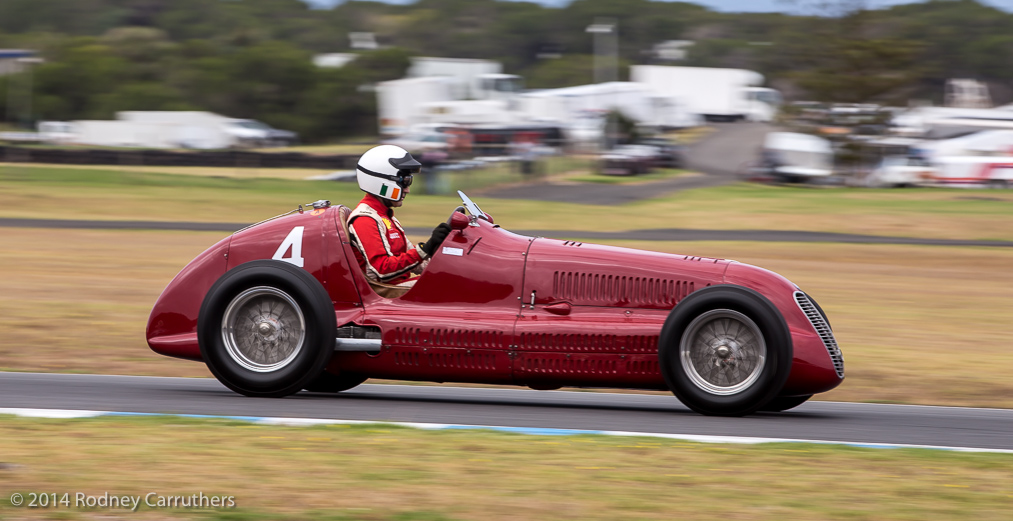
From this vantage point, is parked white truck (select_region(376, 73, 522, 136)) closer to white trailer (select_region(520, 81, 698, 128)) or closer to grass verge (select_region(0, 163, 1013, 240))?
white trailer (select_region(520, 81, 698, 128))

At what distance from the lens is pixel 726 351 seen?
19.8 ft

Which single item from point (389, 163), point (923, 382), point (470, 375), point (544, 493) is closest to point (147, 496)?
point (544, 493)

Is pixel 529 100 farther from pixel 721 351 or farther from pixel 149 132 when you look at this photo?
pixel 721 351

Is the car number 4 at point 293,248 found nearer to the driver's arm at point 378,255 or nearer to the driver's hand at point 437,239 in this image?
the driver's arm at point 378,255

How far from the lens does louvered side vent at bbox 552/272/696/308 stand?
247 inches

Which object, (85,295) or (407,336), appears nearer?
(407,336)

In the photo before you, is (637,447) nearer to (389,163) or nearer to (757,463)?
(757,463)

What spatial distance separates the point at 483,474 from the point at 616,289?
200 centimetres

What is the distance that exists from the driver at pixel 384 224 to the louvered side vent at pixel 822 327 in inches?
84.0

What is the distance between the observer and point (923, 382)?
847 cm

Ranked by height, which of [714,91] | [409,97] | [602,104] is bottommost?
[602,104]

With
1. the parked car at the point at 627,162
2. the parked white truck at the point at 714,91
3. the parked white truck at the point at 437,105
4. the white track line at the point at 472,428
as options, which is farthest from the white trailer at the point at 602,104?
the white track line at the point at 472,428

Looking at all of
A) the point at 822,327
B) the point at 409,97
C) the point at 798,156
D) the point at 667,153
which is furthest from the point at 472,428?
the point at 409,97

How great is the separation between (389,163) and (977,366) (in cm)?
553
